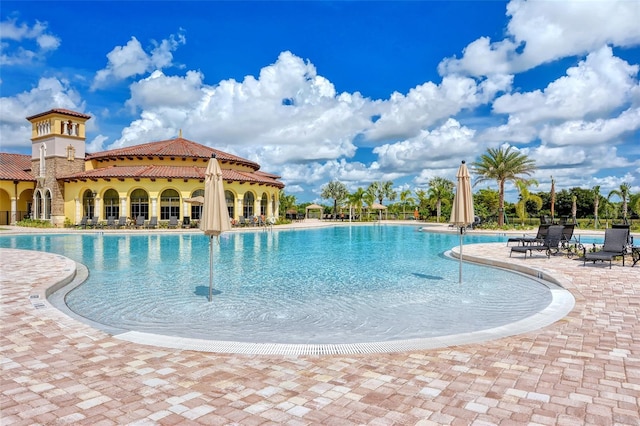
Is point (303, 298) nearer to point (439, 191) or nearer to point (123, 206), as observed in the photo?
point (123, 206)

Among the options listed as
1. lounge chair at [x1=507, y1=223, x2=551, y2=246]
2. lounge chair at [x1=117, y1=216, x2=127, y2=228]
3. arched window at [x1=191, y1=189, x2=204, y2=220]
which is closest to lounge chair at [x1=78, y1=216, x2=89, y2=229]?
lounge chair at [x1=117, y1=216, x2=127, y2=228]

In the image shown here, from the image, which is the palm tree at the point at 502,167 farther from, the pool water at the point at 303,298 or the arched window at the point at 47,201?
the arched window at the point at 47,201

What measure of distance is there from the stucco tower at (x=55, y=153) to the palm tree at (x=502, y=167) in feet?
111

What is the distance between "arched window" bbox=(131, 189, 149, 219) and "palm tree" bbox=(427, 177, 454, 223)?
3315cm

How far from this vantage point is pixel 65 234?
26.8 meters

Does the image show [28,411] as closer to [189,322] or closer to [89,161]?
[189,322]

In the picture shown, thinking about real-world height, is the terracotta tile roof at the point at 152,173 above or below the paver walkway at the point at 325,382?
above

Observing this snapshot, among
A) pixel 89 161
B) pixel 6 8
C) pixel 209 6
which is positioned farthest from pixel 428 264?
pixel 89 161

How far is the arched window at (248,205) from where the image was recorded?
3769 cm

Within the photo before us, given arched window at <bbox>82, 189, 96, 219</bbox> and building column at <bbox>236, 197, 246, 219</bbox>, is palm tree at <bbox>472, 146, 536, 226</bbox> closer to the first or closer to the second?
building column at <bbox>236, 197, 246, 219</bbox>

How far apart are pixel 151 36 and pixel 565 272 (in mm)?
17776

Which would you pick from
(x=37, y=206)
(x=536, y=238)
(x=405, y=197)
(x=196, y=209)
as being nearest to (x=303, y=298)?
(x=536, y=238)

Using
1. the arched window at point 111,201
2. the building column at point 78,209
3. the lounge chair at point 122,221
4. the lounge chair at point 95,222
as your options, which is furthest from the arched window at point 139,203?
the building column at point 78,209

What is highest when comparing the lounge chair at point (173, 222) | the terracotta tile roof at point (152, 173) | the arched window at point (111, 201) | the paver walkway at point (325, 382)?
the terracotta tile roof at point (152, 173)
